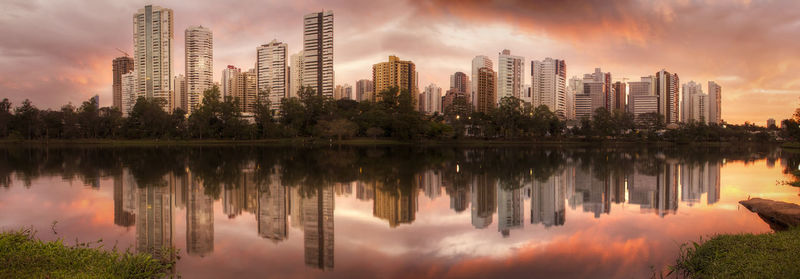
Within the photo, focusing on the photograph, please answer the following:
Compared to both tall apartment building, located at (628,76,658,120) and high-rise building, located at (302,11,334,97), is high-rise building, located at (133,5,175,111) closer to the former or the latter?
high-rise building, located at (302,11,334,97)

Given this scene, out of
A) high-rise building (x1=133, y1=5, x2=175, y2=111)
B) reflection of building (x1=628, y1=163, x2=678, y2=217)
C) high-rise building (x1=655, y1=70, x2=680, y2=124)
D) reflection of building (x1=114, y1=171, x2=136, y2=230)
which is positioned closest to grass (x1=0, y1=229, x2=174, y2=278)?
reflection of building (x1=114, y1=171, x2=136, y2=230)

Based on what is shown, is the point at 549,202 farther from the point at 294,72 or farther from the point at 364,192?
the point at 294,72

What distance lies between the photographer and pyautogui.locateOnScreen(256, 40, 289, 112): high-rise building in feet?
380

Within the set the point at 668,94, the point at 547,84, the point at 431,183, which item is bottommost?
the point at 431,183

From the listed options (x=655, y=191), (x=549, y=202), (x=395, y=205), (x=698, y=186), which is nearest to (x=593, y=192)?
(x=655, y=191)

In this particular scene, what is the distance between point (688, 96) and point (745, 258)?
174m

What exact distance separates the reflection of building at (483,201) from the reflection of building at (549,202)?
3.93ft

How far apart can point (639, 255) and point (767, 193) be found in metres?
12.4

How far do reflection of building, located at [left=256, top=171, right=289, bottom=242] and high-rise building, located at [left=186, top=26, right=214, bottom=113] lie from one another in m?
111

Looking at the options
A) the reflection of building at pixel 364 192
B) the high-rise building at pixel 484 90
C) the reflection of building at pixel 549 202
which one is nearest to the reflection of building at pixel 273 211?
the reflection of building at pixel 364 192

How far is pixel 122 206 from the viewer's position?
40.6 feet

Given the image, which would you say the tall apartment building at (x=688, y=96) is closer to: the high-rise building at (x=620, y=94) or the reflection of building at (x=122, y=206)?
the high-rise building at (x=620, y=94)

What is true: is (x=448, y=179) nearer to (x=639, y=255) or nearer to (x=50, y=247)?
(x=639, y=255)

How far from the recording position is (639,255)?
8.12 metres
